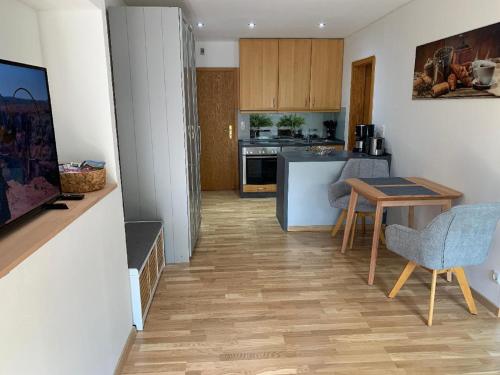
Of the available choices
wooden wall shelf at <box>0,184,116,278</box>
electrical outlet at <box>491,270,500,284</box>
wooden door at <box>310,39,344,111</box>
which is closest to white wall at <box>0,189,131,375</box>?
wooden wall shelf at <box>0,184,116,278</box>

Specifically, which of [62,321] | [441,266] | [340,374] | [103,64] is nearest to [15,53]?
[103,64]

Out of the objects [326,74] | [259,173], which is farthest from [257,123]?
[326,74]

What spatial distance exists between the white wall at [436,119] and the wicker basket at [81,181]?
2499 mm

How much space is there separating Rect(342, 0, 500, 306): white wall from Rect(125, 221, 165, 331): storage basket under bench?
7.88 ft

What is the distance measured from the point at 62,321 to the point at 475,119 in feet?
9.34

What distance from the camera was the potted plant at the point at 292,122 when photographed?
19.5ft

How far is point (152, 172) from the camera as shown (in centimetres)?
310

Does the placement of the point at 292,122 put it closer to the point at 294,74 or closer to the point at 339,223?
the point at 294,74

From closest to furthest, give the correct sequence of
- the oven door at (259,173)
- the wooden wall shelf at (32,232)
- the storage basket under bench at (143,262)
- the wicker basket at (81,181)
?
the wooden wall shelf at (32,232) → the wicker basket at (81,181) → the storage basket under bench at (143,262) → the oven door at (259,173)

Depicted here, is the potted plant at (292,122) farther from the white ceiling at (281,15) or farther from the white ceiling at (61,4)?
the white ceiling at (61,4)

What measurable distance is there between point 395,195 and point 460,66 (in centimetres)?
112

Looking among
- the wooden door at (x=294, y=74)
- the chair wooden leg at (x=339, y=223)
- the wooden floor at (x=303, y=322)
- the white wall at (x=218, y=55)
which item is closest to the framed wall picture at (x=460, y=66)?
the chair wooden leg at (x=339, y=223)

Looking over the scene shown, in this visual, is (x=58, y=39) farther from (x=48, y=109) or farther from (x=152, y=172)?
(x=152, y=172)

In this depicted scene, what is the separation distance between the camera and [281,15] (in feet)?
13.2
